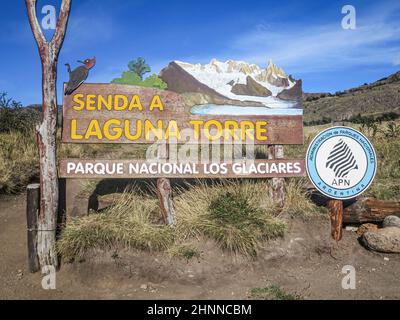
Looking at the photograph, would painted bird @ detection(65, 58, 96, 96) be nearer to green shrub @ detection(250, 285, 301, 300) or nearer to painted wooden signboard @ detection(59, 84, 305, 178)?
painted wooden signboard @ detection(59, 84, 305, 178)

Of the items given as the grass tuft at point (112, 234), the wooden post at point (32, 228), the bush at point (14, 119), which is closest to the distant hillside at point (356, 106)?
the bush at point (14, 119)

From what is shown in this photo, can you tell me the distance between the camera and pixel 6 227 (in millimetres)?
8523

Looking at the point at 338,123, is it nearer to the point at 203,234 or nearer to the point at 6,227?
the point at 203,234

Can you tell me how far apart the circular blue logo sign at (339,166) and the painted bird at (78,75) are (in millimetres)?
3882

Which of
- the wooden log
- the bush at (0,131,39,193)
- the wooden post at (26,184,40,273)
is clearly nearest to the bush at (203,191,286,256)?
the wooden log

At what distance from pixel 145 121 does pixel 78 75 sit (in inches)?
51.4

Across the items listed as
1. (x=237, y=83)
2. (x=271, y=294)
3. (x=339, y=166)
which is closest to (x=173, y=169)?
(x=237, y=83)

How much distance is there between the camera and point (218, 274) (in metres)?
6.38

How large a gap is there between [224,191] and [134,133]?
6.06 feet

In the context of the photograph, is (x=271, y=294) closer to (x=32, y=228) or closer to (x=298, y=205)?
(x=298, y=205)

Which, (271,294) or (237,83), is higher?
(237,83)

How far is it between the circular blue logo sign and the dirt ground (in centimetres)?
87

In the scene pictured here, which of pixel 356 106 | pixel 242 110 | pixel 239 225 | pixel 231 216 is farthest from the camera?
pixel 356 106
